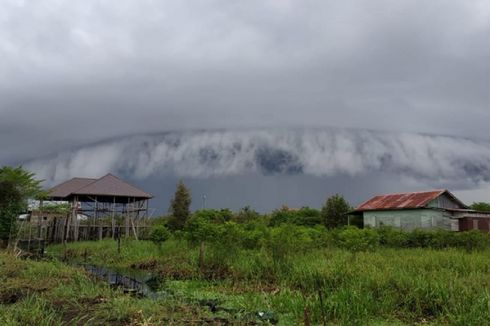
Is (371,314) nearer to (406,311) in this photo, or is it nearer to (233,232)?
(406,311)

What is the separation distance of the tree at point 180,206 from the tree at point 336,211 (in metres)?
11.7

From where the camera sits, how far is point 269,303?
31.7 feet

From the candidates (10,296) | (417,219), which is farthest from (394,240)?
(10,296)

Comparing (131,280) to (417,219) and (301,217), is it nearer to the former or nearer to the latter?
(301,217)

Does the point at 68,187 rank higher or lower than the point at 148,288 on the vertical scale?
higher

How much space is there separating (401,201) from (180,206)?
18.7 m

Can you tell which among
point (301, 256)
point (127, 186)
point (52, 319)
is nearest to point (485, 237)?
point (301, 256)

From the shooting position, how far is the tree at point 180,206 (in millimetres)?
39656

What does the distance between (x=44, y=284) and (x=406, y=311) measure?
806 centimetres

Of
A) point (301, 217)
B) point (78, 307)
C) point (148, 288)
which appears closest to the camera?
point (78, 307)

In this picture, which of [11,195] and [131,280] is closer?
[131,280]

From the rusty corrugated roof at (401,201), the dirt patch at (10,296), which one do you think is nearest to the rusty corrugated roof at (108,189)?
the rusty corrugated roof at (401,201)

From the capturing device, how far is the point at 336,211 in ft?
120

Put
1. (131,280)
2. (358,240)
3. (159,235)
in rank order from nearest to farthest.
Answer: (131,280)
(358,240)
(159,235)
